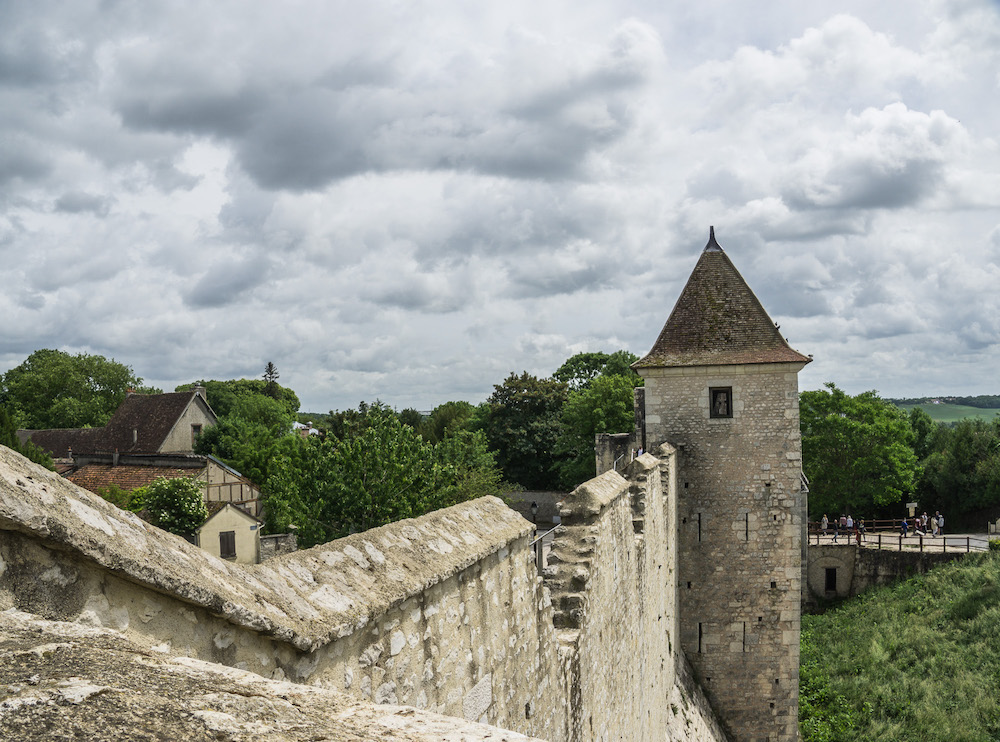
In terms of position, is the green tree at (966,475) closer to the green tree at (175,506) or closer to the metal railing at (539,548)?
the green tree at (175,506)

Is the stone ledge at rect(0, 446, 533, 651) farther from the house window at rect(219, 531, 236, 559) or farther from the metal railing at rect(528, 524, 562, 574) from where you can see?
the house window at rect(219, 531, 236, 559)

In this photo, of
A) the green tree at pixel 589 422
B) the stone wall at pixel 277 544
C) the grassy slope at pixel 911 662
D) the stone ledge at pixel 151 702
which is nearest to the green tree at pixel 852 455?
the grassy slope at pixel 911 662

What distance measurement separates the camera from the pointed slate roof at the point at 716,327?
1561cm

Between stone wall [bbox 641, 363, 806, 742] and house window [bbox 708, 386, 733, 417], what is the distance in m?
0.09

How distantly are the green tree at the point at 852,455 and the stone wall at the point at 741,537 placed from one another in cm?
2482

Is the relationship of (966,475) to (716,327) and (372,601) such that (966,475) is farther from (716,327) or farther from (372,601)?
(372,601)

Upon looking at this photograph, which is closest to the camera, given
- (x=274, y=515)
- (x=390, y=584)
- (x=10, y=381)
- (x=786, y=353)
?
(x=390, y=584)

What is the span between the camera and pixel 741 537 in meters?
15.5

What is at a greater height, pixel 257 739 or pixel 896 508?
pixel 257 739

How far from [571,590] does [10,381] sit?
220ft

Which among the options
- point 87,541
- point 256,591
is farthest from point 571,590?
point 87,541

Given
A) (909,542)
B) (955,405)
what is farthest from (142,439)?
(955,405)

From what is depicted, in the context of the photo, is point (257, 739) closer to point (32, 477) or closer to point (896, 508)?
point (32, 477)

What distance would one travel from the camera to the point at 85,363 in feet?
201
